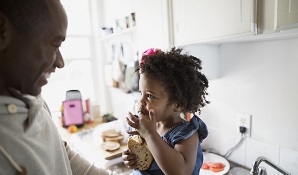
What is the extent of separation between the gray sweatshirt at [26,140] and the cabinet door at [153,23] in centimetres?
85

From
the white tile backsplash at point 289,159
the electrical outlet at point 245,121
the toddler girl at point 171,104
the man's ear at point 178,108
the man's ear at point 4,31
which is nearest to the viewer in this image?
the man's ear at point 4,31

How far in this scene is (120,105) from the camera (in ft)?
7.76

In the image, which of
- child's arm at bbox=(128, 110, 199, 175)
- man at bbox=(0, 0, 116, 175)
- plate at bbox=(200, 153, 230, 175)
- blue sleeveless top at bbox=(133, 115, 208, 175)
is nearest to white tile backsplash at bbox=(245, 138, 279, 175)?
plate at bbox=(200, 153, 230, 175)

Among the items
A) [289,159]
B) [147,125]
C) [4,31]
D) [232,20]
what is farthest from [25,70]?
[289,159]

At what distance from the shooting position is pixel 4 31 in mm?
350

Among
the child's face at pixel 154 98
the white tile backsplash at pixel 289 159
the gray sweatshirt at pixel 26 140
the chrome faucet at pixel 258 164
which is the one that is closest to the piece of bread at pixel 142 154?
the child's face at pixel 154 98

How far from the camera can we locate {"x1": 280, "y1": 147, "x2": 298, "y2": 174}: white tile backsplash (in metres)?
0.95

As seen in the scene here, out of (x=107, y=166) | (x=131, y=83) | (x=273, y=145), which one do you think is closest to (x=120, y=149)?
(x=107, y=166)

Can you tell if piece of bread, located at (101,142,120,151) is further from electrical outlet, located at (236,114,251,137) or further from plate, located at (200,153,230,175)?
electrical outlet, located at (236,114,251,137)

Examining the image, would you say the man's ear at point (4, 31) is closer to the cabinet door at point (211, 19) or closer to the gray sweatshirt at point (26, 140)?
the gray sweatshirt at point (26, 140)

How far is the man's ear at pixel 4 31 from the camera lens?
34 centimetres

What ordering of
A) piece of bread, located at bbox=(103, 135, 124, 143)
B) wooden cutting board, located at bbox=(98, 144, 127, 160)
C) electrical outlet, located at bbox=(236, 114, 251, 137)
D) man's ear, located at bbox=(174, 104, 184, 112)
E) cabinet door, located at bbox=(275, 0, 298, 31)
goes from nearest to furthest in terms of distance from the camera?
cabinet door, located at bbox=(275, 0, 298, 31) → man's ear, located at bbox=(174, 104, 184, 112) → electrical outlet, located at bbox=(236, 114, 251, 137) → wooden cutting board, located at bbox=(98, 144, 127, 160) → piece of bread, located at bbox=(103, 135, 124, 143)

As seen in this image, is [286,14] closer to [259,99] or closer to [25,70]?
[259,99]

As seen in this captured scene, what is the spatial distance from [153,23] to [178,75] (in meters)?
0.60
